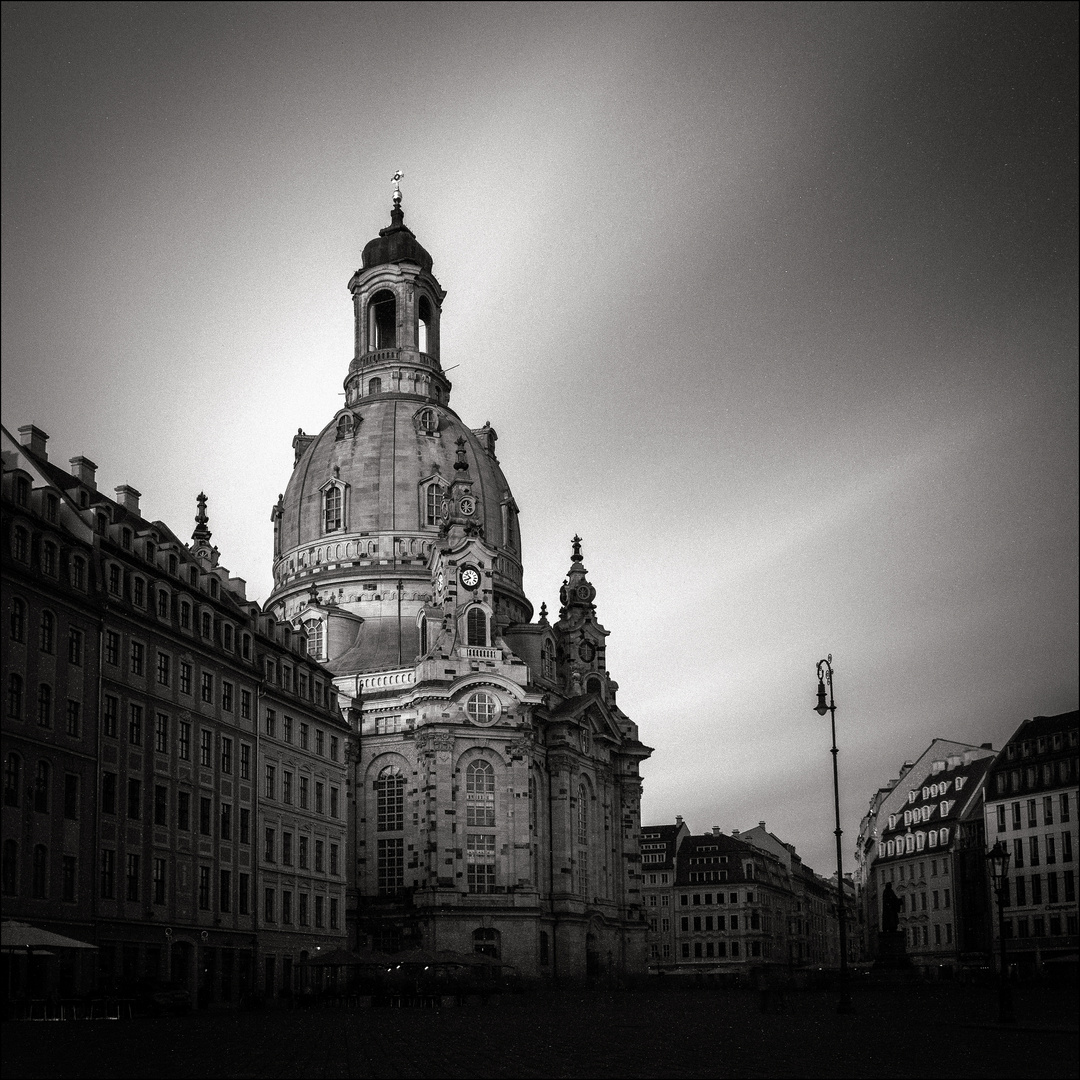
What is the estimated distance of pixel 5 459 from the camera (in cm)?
5922

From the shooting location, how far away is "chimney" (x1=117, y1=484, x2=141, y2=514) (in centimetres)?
7512

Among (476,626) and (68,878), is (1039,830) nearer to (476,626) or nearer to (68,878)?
(476,626)

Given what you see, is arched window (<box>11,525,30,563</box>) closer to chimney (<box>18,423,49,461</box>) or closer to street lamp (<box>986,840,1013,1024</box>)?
chimney (<box>18,423,49,461</box>)

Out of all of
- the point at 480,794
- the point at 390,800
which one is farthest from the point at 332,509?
the point at 480,794

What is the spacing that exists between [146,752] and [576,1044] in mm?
30608

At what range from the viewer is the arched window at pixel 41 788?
184 ft

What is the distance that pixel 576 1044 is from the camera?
39.5m

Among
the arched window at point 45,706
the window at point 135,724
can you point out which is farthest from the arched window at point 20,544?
the window at point 135,724

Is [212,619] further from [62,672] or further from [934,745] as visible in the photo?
[934,745]

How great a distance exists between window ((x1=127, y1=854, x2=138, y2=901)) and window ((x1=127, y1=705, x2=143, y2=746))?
457cm

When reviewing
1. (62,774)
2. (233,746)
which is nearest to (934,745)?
(233,746)

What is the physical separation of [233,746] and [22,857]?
19.9 m

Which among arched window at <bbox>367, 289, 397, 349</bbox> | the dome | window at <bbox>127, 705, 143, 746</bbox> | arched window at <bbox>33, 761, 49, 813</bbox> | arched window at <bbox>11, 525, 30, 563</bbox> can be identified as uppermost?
the dome

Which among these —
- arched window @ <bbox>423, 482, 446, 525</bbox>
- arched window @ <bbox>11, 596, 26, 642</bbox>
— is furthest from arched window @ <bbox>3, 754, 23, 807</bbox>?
arched window @ <bbox>423, 482, 446, 525</bbox>
